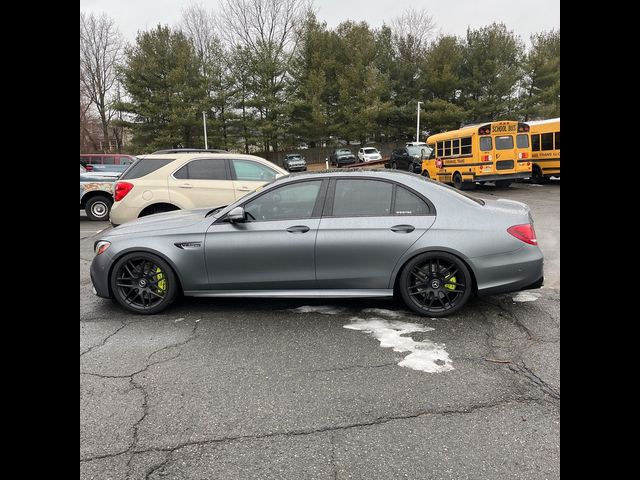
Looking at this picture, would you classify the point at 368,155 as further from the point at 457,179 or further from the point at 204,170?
the point at 204,170

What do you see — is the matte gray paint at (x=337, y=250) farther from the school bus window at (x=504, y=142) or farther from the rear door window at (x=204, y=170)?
the school bus window at (x=504, y=142)

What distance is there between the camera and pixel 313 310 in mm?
4719

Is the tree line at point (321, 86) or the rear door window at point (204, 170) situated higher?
the tree line at point (321, 86)

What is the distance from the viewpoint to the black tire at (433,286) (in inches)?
173

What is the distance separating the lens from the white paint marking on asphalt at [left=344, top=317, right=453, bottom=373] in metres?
3.48

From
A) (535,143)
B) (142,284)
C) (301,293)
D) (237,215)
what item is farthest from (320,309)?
(535,143)

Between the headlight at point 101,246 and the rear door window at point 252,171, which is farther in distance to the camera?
the rear door window at point 252,171

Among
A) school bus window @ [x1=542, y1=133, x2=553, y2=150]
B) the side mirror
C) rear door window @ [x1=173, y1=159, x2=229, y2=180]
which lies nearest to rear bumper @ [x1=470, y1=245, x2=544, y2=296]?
the side mirror

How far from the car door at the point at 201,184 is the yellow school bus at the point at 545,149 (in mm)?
14923

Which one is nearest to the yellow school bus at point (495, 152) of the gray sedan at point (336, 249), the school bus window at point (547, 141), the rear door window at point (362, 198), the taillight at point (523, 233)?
the school bus window at point (547, 141)

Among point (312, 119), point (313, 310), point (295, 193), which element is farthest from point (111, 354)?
point (312, 119)
